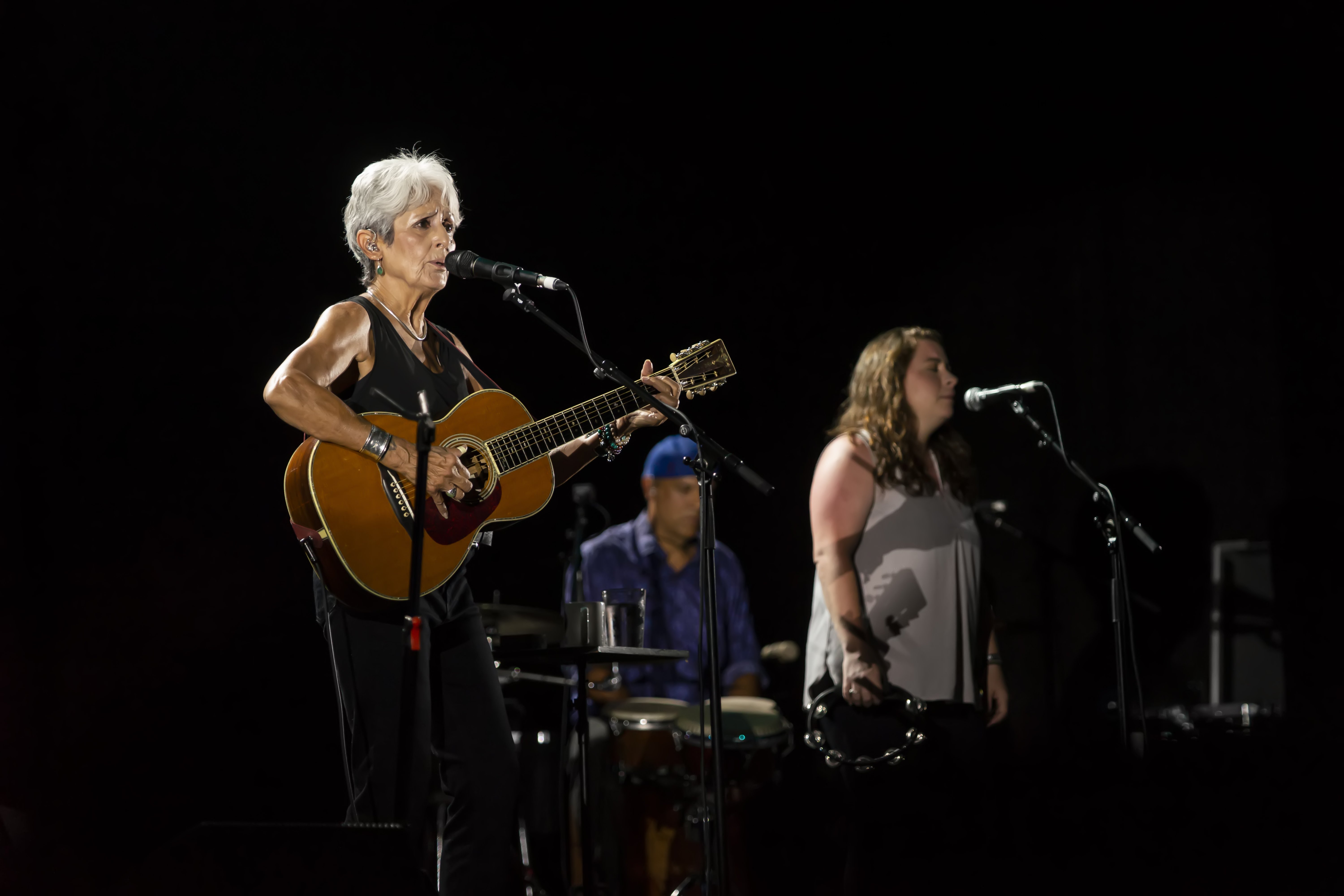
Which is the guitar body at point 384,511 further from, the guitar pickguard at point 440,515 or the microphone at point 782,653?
the microphone at point 782,653

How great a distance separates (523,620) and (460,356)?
1.70 metres

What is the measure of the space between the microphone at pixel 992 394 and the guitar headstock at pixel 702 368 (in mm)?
953

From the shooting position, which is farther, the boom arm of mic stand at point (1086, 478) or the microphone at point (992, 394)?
the microphone at point (992, 394)

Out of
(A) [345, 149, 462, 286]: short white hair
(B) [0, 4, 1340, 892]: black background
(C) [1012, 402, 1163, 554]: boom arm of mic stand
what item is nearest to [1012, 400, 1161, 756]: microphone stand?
→ (C) [1012, 402, 1163, 554]: boom arm of mic stand

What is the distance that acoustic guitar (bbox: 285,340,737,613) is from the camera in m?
2.50

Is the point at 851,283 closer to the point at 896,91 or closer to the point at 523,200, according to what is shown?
the point at 896,91

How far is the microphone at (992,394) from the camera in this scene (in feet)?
11.7

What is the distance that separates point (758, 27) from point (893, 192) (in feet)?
3.43

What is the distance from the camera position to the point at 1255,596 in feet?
16.6

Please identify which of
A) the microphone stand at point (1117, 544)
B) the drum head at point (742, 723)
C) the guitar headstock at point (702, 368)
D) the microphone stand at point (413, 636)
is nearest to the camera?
the microphone stand at point (413, 636)

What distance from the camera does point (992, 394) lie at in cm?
363

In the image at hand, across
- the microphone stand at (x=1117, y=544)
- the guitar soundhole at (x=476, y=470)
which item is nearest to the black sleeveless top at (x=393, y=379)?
the guitar soundhole at (x=476, y=470)

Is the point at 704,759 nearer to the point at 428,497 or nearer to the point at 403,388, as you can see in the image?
the point at 428,497

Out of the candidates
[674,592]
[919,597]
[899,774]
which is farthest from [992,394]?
[674,592]
